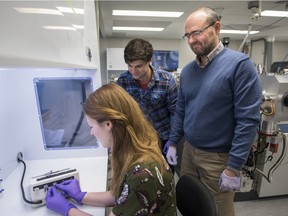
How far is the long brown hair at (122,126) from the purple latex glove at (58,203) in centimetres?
22

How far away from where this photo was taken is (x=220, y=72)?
3.90 ft

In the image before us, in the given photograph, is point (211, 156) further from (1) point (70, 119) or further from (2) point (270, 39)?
(2) point (270, 39)

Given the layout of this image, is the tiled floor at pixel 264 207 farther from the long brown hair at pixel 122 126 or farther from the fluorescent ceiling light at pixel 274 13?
the fluorescent ceiling light at pixel 274 13

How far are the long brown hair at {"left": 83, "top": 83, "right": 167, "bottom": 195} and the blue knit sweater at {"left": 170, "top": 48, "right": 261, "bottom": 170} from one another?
A: 537 mm

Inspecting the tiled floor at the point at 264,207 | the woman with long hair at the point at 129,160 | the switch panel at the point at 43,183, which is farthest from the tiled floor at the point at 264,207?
the switch panel at the point at 43,183

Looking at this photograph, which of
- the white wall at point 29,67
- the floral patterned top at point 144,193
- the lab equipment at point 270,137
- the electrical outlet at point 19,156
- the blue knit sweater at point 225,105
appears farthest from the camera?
the lab equipment at point 270,137

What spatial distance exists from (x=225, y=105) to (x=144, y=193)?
73cm

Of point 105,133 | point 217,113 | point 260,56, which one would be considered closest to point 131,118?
point 105,133

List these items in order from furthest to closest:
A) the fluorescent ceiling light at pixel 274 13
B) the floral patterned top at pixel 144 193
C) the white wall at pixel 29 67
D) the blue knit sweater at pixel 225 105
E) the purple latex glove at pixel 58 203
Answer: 1. the fluorescent ceiling light at pixel 274 13
2. the blue knit sweater at pixel 225 105
3. the purple latex glove at pixel 58 203
4. the floral patterned top at pixel 144 193
5. the white wall at pixel 29 67

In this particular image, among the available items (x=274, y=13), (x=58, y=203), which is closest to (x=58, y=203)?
(x=58, y=203)

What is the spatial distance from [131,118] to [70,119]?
2.80 ft

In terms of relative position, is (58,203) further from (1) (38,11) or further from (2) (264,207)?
(2) (264,207)

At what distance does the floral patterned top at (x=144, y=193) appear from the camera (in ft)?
2.37

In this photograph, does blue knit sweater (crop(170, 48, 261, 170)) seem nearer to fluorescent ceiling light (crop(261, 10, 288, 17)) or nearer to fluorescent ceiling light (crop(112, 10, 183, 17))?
fluorescent ceiling light (crop(112, 10, 183, 17))
